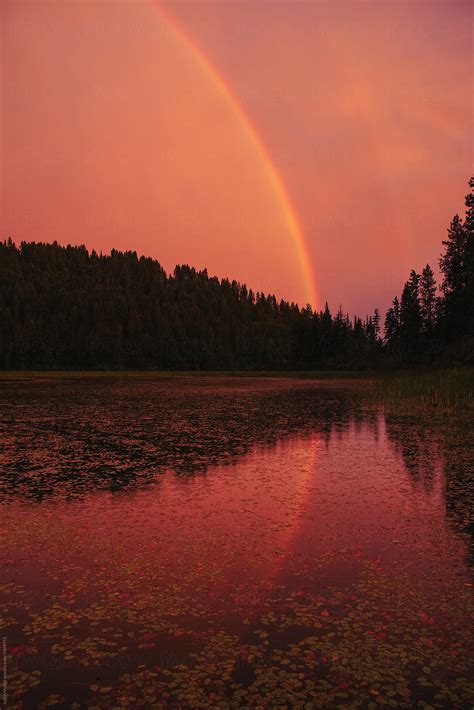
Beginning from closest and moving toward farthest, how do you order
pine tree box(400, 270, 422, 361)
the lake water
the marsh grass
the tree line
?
the lake water
the marsh grass
the tree line
pine tree box(400, 270, 422, 361)

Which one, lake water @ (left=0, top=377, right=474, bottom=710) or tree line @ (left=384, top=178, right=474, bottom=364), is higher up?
tree line @ (left=384, top=178, right=474, bottom=364)

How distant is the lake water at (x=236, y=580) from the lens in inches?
175

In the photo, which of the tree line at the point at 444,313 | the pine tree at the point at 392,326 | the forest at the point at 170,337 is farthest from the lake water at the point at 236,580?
the pine tree at the point at 392,326

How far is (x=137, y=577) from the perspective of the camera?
654 cm

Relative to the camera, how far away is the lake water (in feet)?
14.6

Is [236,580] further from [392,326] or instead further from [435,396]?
[392,326]

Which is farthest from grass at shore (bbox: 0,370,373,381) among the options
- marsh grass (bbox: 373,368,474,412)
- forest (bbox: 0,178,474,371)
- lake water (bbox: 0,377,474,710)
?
lake water (bbox: 0,377,474,710)

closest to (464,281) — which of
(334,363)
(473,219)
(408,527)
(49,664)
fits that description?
(473,219)

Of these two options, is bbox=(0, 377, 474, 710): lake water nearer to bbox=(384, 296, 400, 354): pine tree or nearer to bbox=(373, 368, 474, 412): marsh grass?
bbox=(373, 368, 474, 412): marsh grass

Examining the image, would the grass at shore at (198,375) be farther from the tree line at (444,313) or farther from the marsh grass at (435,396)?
the marsh grass at (435,396)

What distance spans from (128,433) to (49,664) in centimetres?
1394

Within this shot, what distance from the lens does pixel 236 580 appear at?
21.1 ft

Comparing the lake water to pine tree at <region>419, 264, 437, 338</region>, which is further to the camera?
pine tree at <region>419, 264, 437, 338</region>

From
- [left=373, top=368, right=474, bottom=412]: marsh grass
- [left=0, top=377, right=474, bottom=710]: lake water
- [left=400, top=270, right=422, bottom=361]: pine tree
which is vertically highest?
[left=400, top=270, right=422, bottom=361]: pine tree
